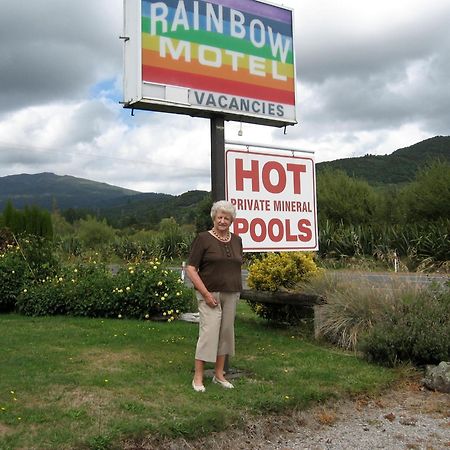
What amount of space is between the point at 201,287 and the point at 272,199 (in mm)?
2358

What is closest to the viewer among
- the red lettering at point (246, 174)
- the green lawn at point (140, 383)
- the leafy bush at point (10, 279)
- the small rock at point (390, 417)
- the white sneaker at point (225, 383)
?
the green lawn at point (140, 383)

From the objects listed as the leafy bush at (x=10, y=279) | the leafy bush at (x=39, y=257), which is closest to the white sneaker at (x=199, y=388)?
the leafy bush at (x=10, y=279)

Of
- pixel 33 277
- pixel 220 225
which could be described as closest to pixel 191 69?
pixel 220 225

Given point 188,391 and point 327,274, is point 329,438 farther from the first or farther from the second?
point 327,274

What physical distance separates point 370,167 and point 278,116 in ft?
233

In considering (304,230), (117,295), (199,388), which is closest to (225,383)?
(199,388)

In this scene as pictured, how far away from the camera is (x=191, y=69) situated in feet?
22.0

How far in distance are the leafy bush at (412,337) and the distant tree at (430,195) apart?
25.1m

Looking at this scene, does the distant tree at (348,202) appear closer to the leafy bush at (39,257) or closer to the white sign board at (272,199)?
the leafy bush at (39,257)

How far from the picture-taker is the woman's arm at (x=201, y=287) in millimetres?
5449

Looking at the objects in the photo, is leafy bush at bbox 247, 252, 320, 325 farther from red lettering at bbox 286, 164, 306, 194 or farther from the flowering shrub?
red lettering at bbox 286, 164, 306, 194

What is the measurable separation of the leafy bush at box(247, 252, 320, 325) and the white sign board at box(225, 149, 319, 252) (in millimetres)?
1463

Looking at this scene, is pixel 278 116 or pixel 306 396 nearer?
pixel 306 396

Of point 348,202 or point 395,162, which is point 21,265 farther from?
point 395,162
